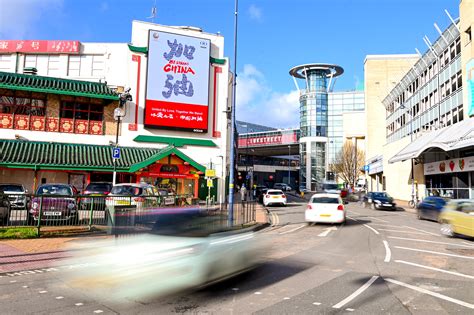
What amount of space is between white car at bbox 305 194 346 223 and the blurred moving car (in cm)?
1090

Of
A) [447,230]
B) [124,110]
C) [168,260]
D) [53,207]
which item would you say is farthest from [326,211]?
[124,110]

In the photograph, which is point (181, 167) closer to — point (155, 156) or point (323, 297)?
point (155, 156)

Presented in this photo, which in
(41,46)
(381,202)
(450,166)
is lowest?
(381,202)

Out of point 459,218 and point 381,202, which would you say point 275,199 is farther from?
point 459,218

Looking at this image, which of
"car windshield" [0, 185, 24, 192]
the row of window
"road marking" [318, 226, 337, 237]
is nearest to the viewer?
"road marking" [318, 226, 337, 237]

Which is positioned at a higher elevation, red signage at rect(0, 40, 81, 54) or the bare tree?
red signage at rect(0, 40, 81, 54)

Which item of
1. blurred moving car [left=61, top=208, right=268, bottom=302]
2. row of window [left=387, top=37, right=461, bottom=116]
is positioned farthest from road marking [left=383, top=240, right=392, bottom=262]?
row of window [left=387, top=37, right=461, bottom=116]

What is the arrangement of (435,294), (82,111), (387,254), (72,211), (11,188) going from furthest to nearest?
1. (82,111)
2. (11,188)
3. (72,211)
4. (387,254)
5. (435,294)

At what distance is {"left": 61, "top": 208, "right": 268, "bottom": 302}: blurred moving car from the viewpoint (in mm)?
6348

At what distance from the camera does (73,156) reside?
2808 centimetres

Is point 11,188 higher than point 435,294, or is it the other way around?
point 11,188

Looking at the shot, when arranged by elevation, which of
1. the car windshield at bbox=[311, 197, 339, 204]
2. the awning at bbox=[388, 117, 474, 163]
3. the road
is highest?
the awning at bbox=[388, 117, 474, 163]

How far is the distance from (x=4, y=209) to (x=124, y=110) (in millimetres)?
19834

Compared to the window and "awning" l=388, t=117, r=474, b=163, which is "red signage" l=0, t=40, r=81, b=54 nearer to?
the window
